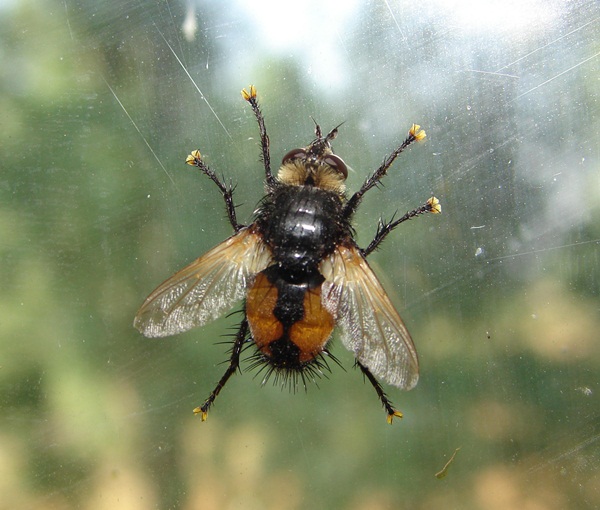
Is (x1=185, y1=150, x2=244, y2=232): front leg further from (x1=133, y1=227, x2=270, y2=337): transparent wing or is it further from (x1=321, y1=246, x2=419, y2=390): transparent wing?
(x1=321, y1=246, x2=419, y2=390): transparent wing

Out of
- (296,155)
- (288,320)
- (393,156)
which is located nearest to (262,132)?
(296,155)

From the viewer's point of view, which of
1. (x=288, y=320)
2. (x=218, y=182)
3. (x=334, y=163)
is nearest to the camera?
(x=288, y=320)

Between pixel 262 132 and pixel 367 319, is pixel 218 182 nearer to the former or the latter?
pixel 262 132

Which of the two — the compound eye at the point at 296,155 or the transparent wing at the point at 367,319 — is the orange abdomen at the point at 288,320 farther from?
the compound eye at the point at 296,155

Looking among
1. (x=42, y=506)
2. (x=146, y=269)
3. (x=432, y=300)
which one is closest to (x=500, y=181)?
(x=432, y=300)

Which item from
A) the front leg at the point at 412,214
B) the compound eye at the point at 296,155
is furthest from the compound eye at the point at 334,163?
the front leg at the point at 412,214

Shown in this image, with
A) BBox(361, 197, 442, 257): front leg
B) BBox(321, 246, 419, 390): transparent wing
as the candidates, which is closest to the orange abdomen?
BBox(321, 246, 419, 390): transparent wing
